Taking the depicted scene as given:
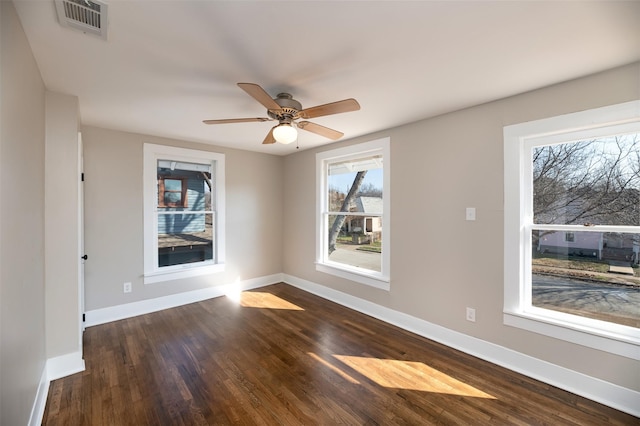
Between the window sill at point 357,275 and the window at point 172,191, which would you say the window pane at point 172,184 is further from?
the window sill at point 357,275

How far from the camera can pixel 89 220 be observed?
10.7 ft

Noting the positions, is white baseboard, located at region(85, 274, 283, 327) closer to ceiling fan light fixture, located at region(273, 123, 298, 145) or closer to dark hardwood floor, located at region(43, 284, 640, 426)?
dark hardwood floor, located at region(43, 284, 640, 426)

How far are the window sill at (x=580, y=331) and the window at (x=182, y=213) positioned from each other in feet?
13.0

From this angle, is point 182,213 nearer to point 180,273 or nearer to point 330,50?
point 180,273

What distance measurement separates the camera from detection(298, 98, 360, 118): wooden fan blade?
6.11 ft

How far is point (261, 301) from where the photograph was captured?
4.10m

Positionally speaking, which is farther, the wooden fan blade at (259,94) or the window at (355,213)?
the window at (355,213)

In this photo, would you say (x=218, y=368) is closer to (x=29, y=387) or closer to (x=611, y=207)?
(x=29, y=387)

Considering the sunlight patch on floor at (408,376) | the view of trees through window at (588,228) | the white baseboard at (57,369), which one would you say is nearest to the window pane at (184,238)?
the white baseboard at (57,369)

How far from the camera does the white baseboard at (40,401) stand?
1.76m

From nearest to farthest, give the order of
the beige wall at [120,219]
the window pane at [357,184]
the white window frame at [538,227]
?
the white window frame at [538,227] < the beige wall at [120,219] < the window pane at [357,184]

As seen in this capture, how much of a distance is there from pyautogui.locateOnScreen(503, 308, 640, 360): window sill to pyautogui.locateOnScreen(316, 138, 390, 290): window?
143 centimetres

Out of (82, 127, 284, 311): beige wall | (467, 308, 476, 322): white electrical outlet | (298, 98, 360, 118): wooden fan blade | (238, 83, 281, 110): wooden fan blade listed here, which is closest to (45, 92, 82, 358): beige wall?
(82, 127, 284, 311): beige wall

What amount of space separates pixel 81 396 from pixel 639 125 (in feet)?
15.1
